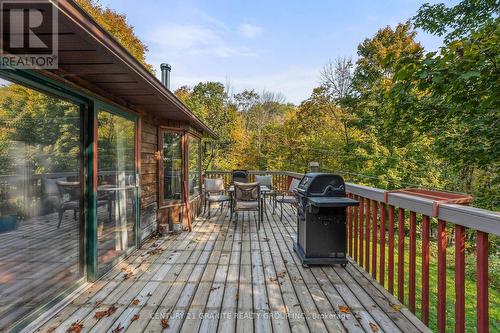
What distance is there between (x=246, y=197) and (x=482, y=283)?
3.87m

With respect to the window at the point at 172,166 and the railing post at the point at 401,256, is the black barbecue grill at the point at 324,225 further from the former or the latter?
the window at the point at 172,166

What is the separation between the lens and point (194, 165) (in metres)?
5.93

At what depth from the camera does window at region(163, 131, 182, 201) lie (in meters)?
4.69

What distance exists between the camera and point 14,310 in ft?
6.02

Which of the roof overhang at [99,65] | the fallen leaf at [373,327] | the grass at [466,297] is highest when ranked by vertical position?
the roof overhang at [99,65]

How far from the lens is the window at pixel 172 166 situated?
15.4ft

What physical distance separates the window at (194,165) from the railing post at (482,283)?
185 inches

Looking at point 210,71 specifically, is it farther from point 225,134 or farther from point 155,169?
point 155,169

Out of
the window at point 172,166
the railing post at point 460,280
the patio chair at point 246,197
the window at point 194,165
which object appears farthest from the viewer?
the window at point 194,165

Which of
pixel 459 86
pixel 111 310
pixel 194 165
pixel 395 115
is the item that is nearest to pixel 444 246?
pixel 459 86

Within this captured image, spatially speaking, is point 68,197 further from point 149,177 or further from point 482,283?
point 482,283

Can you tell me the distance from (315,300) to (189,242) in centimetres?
233

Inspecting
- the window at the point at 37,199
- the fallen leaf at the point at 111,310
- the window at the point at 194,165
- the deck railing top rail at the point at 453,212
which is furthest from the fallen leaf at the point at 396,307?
the window at the point at 194,165

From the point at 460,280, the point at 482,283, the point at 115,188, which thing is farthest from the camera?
the point at 115,188
